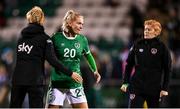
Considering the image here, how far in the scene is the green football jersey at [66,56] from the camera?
10.7 meters

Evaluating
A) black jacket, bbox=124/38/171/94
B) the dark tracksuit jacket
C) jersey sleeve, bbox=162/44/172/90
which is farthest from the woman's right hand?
jersey sleeve, bbox=162/44/172/90

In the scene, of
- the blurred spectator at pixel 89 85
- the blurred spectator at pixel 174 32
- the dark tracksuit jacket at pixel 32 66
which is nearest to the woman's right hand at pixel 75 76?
the dark tracksuit jacket at pixel 32 66

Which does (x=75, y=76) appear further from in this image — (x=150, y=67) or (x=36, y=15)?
(x=150, y=67)

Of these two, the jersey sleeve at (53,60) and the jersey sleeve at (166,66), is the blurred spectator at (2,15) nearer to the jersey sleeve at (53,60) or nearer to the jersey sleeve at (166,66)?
the jersey sleeve at (166,66)

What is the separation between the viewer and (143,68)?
11.0 m

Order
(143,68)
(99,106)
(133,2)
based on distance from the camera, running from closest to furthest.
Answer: (143,68) < (99,106) < (133,2)

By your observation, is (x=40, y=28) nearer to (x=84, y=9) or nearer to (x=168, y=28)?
(x=168, y=28)

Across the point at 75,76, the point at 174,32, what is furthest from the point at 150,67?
the point at 174,32

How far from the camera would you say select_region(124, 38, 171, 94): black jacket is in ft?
36.0

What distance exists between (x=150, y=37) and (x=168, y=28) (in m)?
6.82

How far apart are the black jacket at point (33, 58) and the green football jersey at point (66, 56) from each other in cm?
41

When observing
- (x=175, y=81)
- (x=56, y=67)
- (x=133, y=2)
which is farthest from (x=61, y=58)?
(x=133, y=2)

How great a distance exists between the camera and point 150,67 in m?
11.0

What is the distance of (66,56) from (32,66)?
682mm
